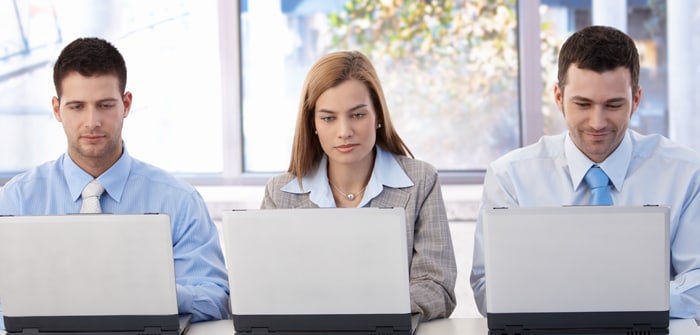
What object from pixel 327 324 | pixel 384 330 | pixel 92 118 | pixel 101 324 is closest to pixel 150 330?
pixel 101 324

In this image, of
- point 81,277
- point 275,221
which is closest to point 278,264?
point 275,221

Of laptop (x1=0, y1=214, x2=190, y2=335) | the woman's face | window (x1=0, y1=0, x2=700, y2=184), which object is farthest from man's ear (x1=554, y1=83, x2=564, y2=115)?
window (x1=0, y1=0, x2=700, y2=184)

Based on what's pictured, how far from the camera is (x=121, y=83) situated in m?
2.28

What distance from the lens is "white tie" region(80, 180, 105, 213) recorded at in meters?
2.17

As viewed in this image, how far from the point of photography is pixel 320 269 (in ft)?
5.10

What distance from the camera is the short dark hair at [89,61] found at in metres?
2.22

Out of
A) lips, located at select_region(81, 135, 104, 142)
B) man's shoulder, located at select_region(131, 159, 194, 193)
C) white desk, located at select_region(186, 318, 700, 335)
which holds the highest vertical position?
lips, located at select_region(81, 135, 104, 142)

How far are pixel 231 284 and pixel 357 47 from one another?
2.75 metres

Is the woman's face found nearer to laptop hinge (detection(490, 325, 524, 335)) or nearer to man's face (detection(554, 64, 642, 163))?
man's face (detection(554, 64, 642, 163))

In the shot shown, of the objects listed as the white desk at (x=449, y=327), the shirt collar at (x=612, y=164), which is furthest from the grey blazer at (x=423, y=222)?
the shirt collar at (x=612, y=164)

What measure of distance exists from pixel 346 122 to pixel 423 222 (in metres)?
0.33

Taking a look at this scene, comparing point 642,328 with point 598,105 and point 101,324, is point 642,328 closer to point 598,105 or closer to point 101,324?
point 598,105

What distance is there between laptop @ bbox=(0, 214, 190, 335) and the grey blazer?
2.15 ft

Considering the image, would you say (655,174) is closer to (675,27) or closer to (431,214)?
(431,214)
